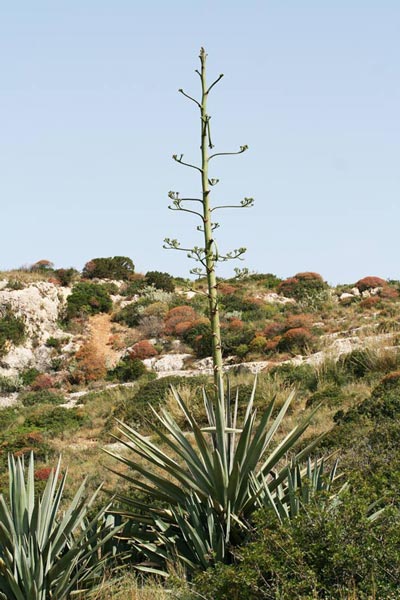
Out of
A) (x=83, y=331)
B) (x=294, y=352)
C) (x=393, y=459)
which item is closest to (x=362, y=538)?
(x=393, y=459)

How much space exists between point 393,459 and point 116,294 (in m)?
28.8

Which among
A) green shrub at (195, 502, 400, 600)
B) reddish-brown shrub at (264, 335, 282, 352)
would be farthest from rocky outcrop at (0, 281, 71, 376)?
green shrub at (195, 502, 400, 600)

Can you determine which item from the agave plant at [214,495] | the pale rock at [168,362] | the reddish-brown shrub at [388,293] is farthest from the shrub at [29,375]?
the agave plant at [214,495]

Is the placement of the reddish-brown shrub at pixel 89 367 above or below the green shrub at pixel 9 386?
above

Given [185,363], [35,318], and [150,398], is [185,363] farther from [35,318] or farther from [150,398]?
[35,318]

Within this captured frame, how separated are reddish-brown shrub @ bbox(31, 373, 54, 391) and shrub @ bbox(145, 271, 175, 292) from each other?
374 inches

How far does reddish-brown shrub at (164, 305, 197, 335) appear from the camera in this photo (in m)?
31.1

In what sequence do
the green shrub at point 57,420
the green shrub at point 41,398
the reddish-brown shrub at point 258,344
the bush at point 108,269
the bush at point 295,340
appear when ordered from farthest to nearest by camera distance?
the bush at point 108,269, the green shrub at point 41,398, the reddish-brown shrub at point 258,344, the bush at point 295,340, the green shrub at point 57,420

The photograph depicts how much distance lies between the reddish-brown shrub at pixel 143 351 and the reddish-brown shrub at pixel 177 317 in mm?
1538

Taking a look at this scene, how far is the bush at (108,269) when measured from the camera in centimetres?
3928

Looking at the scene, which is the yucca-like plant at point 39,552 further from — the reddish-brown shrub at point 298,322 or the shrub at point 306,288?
the shrub at point 306,288

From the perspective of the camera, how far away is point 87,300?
35.2 meters

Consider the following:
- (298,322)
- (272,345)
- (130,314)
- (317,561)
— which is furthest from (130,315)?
(317,561)

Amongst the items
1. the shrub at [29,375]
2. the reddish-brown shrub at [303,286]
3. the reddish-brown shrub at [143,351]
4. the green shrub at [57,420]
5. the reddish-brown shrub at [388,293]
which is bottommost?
the green shrub at [57,420]
